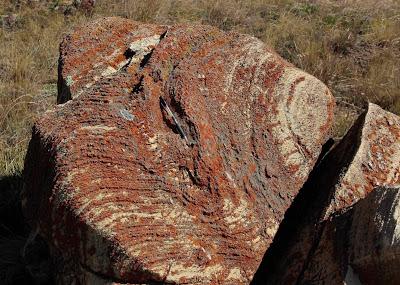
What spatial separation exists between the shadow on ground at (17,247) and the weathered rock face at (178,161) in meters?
0.43

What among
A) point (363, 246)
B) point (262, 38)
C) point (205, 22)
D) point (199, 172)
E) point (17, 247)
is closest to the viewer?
point (363, 246)

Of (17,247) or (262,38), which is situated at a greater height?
(262,38)

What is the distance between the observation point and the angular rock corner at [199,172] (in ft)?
6.84

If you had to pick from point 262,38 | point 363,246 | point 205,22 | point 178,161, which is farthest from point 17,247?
point 205,22

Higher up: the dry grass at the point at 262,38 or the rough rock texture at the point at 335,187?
the dry grass at the point at 262,38

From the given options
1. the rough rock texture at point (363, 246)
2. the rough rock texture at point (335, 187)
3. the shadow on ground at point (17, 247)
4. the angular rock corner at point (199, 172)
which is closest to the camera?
the rough rock texture at point (363, 246)

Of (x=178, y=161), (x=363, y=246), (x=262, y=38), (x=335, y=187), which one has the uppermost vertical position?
(x=262, y=38)

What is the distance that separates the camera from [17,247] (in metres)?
3.21

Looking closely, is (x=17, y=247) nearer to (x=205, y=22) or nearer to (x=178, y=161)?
(x=178, y=161)

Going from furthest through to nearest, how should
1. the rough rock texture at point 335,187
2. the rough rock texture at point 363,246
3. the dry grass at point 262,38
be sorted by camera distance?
the dry grass at point 262,38
the rough rock texture at point 335,187
the rough rock texture at point 363,246

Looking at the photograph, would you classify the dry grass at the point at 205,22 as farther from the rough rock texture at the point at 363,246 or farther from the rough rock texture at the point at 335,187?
the rough rock texture at the point at 363,246

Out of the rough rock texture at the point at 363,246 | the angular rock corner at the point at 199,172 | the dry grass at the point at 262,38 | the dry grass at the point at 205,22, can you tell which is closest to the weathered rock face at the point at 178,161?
the angular rock corner at the point at 199,172

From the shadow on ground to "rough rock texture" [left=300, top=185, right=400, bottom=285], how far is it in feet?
4.04

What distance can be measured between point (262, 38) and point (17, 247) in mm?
3713
